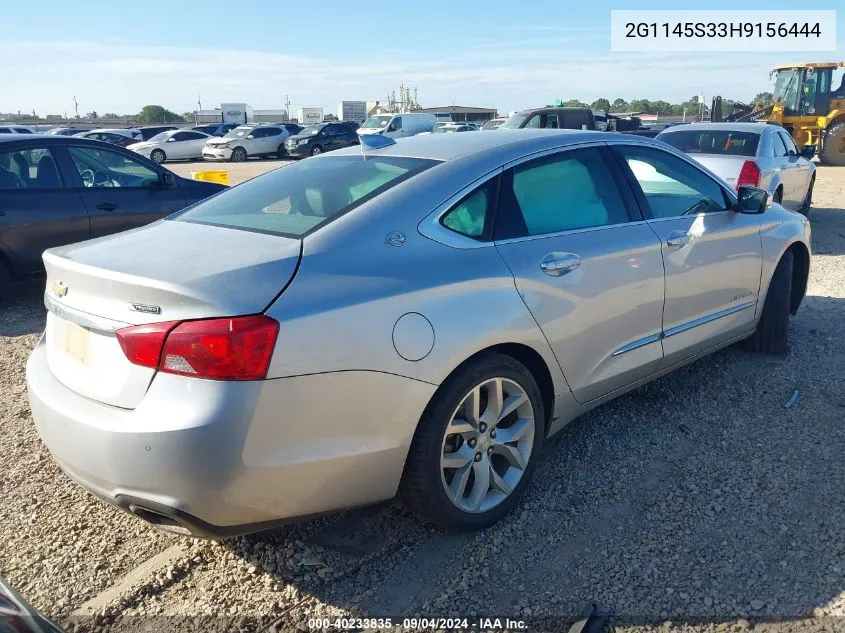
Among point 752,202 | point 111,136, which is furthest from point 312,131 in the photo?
point 752,202

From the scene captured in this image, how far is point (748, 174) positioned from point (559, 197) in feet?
20.5

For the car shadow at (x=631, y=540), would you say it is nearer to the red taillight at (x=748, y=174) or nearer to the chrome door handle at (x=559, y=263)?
the chrome door handle at (x=559, y=263)

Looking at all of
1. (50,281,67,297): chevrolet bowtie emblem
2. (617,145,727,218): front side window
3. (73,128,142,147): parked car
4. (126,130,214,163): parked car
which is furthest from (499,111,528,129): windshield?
(126,130,214,163): parked car

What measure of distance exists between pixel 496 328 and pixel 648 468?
4.10 feet

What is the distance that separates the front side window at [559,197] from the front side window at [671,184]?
28 cm

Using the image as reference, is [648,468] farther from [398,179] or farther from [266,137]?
[266,137]

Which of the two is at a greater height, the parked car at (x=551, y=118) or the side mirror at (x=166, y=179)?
the parked car at (x=551, y=118)

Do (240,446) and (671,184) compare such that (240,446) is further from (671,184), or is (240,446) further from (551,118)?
(551,118)

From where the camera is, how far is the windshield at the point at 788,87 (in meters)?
23.5

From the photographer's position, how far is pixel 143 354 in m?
2.38

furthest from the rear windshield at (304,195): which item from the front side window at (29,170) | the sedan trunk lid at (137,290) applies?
the front side window at (29,170)

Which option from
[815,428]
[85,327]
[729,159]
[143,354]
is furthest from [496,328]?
[729,159]

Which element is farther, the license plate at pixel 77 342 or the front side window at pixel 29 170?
the front side window at pixel 29 170

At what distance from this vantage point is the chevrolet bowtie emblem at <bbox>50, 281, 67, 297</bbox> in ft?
9.09
